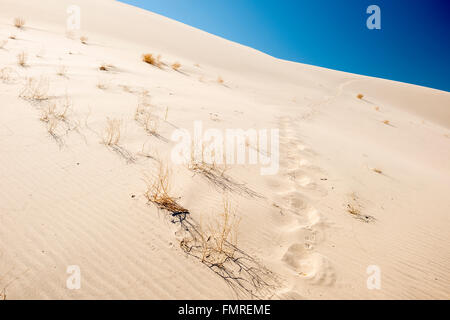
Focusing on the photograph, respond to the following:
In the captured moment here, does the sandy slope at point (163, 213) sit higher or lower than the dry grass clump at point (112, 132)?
lower

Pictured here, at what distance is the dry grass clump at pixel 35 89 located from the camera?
3602mm

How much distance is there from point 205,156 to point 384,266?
92.6 inches

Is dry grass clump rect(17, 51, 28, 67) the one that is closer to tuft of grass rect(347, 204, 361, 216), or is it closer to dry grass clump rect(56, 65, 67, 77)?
dry grass clump rect(56, 65, 67, 77)

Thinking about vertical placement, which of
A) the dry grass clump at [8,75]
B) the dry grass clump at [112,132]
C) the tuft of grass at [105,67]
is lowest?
the dry grass clump at [112,132]

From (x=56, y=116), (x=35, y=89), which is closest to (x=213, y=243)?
(x=56, y=116)

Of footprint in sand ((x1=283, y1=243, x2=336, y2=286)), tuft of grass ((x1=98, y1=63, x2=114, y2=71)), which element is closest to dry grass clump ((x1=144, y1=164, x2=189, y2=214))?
footprint in sand ((x1=283, y1=243, x2=336, y2=286))

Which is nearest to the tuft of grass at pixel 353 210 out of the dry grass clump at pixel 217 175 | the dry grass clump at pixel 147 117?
the dry grass clump at pixel 217 175

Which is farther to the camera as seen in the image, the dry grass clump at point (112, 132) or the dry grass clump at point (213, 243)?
the dry grass clump at point (112, 132)

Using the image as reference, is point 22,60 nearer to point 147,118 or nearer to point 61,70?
point 61,70

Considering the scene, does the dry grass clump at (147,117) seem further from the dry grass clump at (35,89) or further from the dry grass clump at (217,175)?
the dry grass clump at (35,89)

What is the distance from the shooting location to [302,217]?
8.70ft

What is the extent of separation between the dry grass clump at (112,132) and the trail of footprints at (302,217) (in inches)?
89.9
